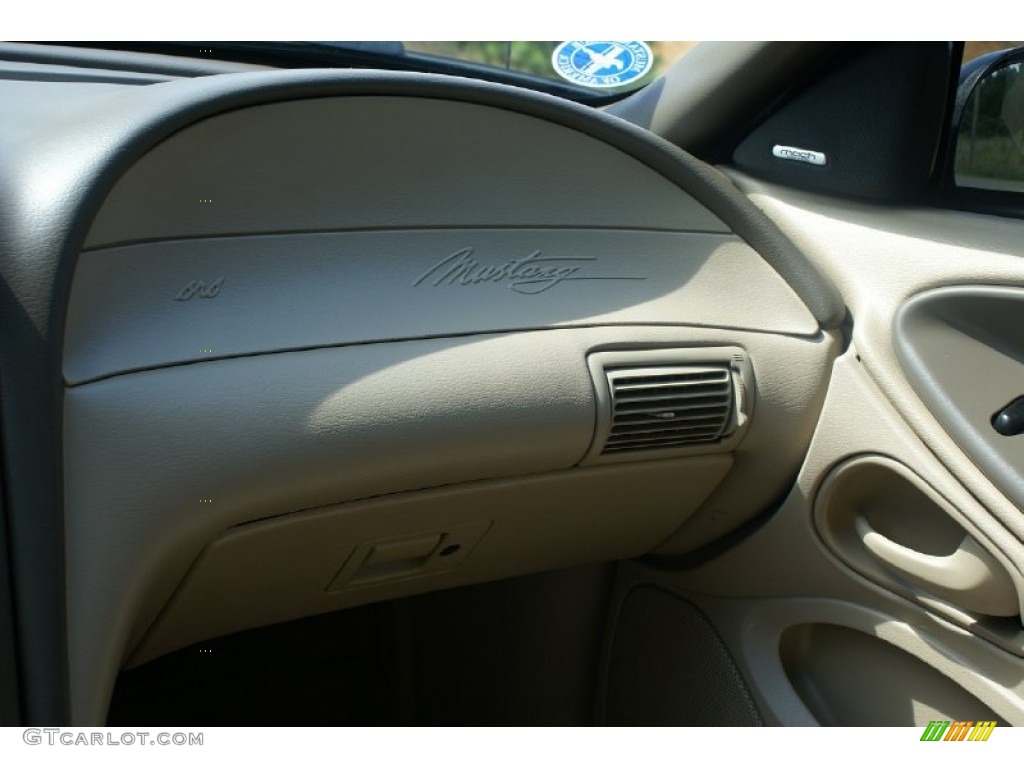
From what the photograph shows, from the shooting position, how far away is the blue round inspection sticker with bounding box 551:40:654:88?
6.25 ft

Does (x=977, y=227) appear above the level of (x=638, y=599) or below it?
above

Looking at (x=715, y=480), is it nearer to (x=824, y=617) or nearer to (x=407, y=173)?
(x=824, y=617)

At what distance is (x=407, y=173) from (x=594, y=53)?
524mm

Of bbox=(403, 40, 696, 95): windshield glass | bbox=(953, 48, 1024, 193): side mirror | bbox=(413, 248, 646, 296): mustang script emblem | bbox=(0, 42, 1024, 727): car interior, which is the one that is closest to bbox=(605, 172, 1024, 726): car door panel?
bbox=(0, 42, 1024, 727): car interior

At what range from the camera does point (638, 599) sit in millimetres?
2236

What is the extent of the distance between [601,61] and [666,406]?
2.15 ft

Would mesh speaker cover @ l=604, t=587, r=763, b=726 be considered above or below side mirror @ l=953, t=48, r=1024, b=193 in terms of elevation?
below

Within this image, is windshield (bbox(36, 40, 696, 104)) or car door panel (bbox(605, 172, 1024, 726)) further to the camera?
windshield (bbox(36, 40, 696, 104))

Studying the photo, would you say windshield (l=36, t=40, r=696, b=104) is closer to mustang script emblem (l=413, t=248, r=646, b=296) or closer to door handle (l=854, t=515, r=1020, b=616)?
mustang script emblem (l=413, t=248, r=646, b=296)

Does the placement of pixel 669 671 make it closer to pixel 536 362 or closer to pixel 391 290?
pixel 536 362

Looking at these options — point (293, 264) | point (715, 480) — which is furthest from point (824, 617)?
point (293, 264)

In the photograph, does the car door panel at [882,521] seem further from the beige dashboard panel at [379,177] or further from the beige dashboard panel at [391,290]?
the beige dashboard panel at [379,177]

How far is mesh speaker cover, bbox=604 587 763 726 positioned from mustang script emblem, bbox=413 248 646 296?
2.52 ft

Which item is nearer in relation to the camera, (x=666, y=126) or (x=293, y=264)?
(x=293, y=264)
